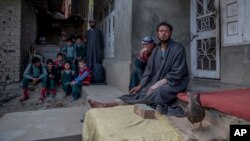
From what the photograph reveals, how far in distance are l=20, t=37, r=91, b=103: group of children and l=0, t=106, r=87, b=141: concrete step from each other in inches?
105

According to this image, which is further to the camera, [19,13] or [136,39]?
[19,13]

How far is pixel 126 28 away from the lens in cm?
534

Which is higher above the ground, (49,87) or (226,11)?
(226,11)

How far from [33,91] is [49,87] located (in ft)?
2.84

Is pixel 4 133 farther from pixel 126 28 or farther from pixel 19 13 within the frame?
pixel 19 13

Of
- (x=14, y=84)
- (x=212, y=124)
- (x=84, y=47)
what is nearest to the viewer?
(x=212, y=124)

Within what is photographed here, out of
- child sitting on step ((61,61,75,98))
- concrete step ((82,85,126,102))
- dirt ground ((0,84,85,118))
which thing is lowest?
dirt ground ((0,84,85,118))

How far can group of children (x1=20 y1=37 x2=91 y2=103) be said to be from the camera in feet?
22.9

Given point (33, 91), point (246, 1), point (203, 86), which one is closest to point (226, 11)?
point (246, 1)

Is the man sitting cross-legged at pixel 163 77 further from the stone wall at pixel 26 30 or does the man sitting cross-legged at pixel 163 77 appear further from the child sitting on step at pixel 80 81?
the stone wall at pixel 26 30

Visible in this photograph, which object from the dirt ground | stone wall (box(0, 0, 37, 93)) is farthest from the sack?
stone wall (box(0, 0, 37, 93))

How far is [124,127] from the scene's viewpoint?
8.27 feet

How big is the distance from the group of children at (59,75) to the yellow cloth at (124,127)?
3.90m

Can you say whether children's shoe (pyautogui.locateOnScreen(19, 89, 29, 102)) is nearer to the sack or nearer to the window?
the sack
